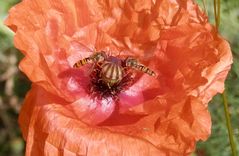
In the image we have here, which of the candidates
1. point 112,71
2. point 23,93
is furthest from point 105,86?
point 23,93

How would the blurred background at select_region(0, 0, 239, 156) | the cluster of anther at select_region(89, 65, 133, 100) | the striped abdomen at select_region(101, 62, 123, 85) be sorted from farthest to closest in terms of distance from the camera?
the blurred background at select_region(0, 0, 239, 156)
the cluster of anther at select_region(89, 65, 133, 100)
the striped abdomen at select_region(101, 62, 123, 85)

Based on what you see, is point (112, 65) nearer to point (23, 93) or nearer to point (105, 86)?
point (105, 86)

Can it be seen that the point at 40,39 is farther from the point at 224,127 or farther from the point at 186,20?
the point at 224,127

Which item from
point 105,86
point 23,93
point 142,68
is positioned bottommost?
point 23,93

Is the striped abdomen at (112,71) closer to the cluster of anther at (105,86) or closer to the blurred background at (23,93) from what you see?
the cluster of anther at (105,86)

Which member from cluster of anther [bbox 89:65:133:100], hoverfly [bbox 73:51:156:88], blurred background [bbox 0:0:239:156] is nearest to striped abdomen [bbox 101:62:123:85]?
hoverfly [bbox 73:51:156:88]

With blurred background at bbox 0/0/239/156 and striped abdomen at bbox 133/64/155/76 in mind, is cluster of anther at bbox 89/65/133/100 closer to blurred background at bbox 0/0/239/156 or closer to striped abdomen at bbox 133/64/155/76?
striped abdomen at bbox 133/64/155/76

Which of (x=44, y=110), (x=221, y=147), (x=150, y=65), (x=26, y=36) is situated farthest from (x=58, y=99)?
(x=221, y=147)

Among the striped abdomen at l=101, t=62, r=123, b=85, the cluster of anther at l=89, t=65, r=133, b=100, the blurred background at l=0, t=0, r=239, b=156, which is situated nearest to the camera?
the striped abdomen at l=101, t=62, r=123, b=85
